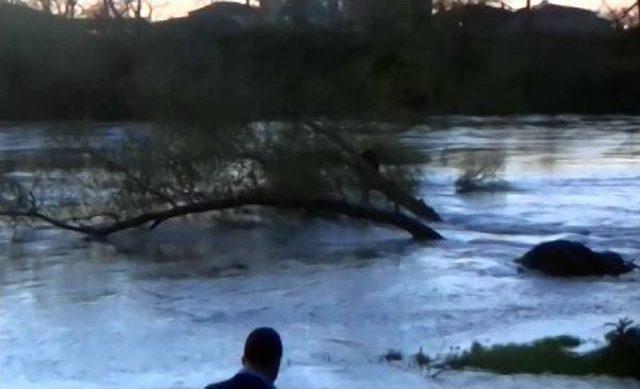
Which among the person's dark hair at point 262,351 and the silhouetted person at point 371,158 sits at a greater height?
the person's dark hair at point 262,351

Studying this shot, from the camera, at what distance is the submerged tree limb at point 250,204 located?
2471 cm

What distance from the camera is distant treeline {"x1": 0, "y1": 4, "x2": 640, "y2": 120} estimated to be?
63.7 ft

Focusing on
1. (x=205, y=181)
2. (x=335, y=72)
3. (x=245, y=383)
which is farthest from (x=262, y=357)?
(x=335, y=72)

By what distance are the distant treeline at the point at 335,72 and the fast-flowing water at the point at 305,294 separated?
1405 millimetres

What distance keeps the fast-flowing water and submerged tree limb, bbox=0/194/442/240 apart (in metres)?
0.28

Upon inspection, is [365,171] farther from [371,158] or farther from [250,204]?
[250,204]

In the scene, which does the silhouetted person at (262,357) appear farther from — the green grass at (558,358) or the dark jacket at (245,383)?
the green grass at (558,358)

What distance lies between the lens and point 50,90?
122 ft

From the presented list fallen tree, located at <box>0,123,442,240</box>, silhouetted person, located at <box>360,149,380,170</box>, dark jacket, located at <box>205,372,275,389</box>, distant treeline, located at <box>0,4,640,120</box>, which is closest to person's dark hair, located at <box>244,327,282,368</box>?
dark jacket, located at <box>205,372,275,389</box>

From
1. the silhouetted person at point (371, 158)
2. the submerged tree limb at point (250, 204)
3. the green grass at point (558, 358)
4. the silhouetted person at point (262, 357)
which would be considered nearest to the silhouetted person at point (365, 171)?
the silhouetted person at point (371, 158)

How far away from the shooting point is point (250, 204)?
25.1 metres

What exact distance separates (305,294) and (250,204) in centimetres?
554

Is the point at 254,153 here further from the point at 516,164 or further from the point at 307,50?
the point at 516,164

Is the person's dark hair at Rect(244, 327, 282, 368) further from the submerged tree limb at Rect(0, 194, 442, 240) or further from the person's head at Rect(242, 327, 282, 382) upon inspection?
the submerged tree limb at Rect(0, 194, 442, 240)
